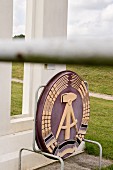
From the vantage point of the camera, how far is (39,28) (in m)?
4.22

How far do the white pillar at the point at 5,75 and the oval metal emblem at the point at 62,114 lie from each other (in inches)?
16.3

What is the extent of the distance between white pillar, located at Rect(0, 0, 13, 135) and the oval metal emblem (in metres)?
0.41

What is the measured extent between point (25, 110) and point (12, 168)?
2.32 feet

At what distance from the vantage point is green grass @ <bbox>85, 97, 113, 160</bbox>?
5.31 meters

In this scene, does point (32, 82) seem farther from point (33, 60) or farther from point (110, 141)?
point (33, 60)

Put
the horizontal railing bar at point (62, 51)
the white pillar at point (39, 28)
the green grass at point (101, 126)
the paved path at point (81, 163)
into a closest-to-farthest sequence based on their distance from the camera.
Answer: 1. the horizontal railing bar at point (62, 51)
2. the white pillar at point (39, 28)
3. the paved path at point (81, 163)
4. the green grass at point (101, 126)

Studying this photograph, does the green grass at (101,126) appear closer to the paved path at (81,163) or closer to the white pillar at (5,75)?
the paved path at (81,163)

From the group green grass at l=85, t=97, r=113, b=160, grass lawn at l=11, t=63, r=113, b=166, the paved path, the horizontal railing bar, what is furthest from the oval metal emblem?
the horizontal railing bar

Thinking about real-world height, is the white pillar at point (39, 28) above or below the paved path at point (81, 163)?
above

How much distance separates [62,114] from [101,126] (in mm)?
3947

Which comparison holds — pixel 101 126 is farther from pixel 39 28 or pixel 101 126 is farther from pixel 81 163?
pixel 39 28

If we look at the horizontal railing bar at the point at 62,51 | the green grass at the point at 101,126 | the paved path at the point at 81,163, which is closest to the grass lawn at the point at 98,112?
the green grass at the point at 101,126

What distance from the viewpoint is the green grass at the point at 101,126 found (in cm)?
531

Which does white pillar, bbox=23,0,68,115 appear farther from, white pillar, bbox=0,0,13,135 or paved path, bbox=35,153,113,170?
paved path, bbox=35,153,113,170
